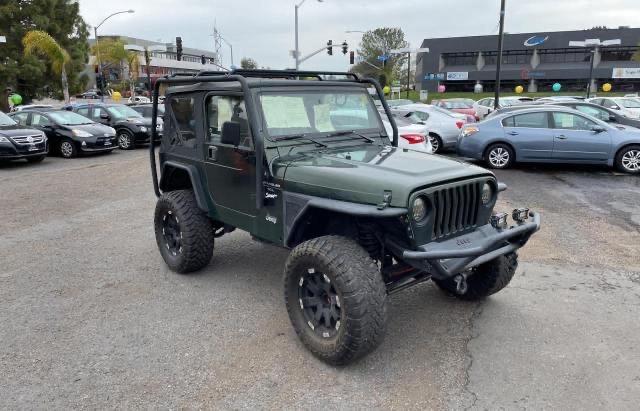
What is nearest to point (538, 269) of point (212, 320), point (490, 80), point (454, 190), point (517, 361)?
point (517, 361)

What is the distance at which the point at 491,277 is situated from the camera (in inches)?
171

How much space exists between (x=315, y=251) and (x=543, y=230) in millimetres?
4620

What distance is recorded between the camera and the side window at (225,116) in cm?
426

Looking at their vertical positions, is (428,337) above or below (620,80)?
below

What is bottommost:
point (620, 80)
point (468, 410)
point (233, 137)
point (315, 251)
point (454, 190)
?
point (468, 410)

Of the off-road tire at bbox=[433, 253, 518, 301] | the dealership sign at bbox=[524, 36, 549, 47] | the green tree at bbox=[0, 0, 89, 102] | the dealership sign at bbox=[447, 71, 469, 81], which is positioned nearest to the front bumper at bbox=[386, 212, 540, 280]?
the off-road tire at bbox=[433, 253, 518, 301]

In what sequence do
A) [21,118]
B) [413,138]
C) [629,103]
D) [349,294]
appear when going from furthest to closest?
[629,103] → [21,118] → [413,138] → [349,294]

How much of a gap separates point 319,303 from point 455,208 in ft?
3.96

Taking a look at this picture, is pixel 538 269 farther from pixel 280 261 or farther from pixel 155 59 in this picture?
pixel 155 59

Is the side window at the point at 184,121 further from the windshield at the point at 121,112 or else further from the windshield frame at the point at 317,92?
the windshield at the point at 121,112

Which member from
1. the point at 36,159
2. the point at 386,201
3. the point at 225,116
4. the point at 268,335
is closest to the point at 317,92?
the point at 225,116

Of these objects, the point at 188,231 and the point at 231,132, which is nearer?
the point at 231,132

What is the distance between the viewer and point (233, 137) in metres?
4.11

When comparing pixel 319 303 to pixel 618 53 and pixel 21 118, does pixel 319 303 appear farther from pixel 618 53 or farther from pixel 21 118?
pixel 618 53
